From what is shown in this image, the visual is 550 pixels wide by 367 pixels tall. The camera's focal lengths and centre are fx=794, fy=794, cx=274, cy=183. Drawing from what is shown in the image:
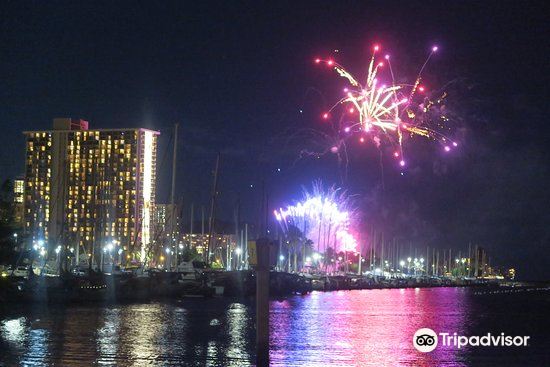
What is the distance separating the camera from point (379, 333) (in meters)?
30.5

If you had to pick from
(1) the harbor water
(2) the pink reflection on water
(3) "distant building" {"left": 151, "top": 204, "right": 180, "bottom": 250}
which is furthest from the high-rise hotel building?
(2) the pink reflection on water

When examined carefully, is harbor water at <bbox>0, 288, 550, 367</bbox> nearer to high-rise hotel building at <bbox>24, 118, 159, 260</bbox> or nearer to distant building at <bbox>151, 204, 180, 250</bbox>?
distant building at <bbox>151, 204, 180, 250</bbox>

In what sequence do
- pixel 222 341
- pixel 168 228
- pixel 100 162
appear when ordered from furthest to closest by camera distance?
1. pixel 100 162
2. pixel 168 228
3. pixel 222 341

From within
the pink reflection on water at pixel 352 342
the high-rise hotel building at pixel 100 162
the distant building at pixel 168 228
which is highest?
the high-rise hotel building at pixel 100 162

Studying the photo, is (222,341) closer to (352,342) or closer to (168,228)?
(352,342)

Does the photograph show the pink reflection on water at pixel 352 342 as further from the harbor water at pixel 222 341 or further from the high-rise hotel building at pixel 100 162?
the high-rise hotel building at pixel 100 162

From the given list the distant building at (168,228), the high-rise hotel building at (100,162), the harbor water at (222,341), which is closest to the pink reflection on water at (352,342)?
the harbor water at (222,341)

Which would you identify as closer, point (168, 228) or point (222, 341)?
point (222, 341)

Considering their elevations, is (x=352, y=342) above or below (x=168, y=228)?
below

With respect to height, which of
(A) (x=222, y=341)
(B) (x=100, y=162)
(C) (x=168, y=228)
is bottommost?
(A) (x=222, y=341)

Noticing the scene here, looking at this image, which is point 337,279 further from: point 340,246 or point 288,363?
point 288,363

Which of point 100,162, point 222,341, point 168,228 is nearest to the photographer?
point 222,341

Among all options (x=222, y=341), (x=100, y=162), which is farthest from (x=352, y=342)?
(x=100, y=162)

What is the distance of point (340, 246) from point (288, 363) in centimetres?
12149
